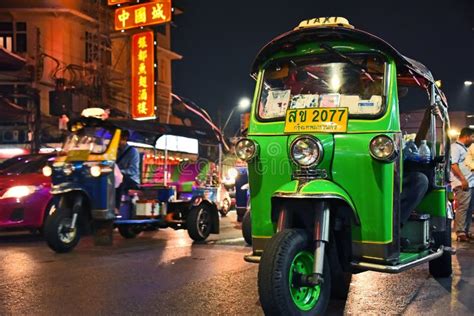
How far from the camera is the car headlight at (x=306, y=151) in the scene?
174 inches

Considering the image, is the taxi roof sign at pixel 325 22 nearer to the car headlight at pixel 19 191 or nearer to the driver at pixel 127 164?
the driver at pixel 127 164

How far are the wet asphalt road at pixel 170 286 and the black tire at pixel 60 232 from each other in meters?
0.20

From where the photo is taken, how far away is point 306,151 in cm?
445

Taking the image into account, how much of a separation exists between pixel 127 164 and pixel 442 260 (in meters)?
5.46

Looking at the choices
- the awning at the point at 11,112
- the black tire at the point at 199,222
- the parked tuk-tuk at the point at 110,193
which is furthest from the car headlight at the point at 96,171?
the awning at the point at 11,112

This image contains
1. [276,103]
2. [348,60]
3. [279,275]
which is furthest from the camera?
[276,103]

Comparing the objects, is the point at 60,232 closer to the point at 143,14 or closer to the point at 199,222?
the point at 199,222

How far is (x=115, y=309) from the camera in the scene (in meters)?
4.98

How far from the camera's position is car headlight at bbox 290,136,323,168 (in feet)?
14.5

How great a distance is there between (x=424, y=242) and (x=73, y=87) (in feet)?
64.9

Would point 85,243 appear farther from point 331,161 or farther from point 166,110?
point 166,110

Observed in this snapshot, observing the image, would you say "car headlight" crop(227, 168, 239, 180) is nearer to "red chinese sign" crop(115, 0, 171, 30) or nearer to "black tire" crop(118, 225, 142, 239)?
"black tire" crop(118, 225, 142, 239)

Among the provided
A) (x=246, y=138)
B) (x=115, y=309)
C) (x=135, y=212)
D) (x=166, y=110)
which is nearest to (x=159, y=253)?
(x=135, y=212)

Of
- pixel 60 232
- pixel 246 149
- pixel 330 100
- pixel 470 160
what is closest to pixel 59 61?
pixel 60 232
